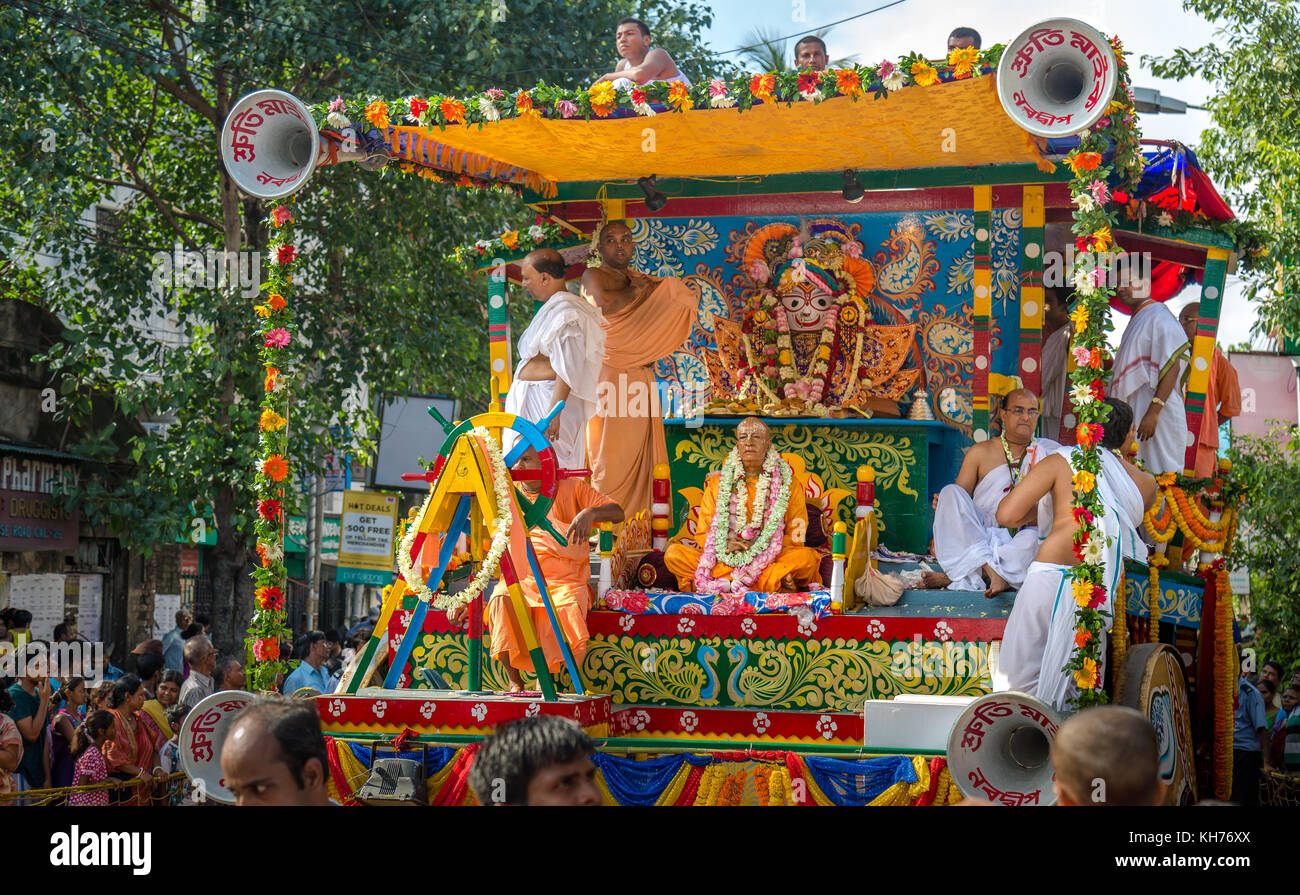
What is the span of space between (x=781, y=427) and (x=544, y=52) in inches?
327

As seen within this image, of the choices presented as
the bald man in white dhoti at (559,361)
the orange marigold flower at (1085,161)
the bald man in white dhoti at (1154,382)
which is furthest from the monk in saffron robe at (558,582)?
the bald man in white dhoti at (1154,382)

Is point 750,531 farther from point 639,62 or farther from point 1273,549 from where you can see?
point 1273,549

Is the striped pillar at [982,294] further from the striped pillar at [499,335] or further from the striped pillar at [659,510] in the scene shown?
the striped pillar at [499,335]

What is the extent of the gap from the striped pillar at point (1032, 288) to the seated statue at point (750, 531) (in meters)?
2.07

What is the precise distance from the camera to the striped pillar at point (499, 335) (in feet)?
37.0

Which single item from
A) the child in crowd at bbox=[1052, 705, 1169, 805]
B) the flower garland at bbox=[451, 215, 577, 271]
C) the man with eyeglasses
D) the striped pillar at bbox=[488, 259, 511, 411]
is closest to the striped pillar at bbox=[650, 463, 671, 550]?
the striped pillar at bbox=[488, 259, 511, 411]

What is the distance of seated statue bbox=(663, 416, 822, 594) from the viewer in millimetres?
9359

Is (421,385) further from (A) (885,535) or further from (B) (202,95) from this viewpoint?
(A) (885,535)

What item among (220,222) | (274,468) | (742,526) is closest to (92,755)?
(274,468)

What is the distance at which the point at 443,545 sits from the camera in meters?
8.59

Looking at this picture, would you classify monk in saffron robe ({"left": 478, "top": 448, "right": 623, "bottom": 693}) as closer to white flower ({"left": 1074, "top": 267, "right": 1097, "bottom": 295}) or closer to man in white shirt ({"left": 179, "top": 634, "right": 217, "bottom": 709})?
man in white shirt ({"left": 179, "top": 634, "right": 217, "bottom": 709})
